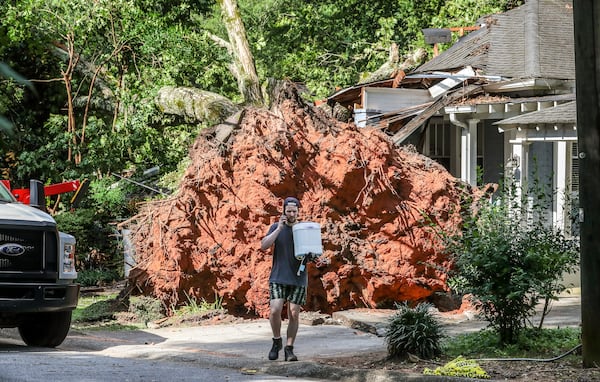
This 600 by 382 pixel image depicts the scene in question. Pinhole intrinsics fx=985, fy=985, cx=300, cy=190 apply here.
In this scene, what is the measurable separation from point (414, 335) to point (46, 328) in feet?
15.2

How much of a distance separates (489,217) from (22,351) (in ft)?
18.0

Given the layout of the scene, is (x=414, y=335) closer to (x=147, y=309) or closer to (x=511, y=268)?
(x=511, y=268)

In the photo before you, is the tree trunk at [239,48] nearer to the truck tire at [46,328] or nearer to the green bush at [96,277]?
the green bush at [96,277]

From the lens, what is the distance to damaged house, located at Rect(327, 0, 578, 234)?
17995 millimetres

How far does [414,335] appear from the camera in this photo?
9.75 m

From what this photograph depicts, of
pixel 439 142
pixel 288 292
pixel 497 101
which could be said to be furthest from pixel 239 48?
pixel 288 292

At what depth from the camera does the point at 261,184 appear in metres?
14.3

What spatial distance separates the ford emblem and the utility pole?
608 cm

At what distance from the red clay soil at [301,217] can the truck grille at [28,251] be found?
2936 mm

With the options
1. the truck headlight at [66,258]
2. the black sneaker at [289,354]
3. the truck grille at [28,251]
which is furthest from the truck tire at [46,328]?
the black sneaker at [289,354]

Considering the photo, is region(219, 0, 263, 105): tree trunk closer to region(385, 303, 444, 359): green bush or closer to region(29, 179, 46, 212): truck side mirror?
region(29, 179, 46, 212): truck side mirror

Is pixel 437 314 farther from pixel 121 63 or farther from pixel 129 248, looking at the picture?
pixel 121 63

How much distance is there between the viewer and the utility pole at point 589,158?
8281 mm

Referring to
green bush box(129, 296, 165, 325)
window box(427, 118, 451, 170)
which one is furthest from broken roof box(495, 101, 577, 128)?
green bush box(129, 296, 165, 325)
